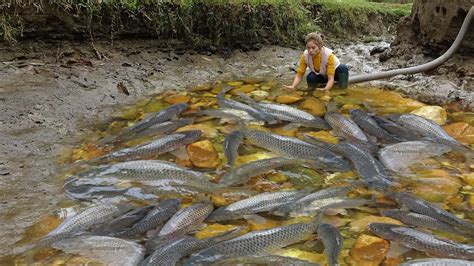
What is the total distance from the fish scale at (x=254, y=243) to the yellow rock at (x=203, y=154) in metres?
1.55

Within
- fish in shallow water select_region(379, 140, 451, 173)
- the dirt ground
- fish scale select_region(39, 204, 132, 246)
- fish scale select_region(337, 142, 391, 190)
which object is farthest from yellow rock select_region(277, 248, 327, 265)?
the dirt ground

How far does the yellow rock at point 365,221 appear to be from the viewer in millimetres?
3895

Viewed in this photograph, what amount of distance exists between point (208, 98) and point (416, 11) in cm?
504

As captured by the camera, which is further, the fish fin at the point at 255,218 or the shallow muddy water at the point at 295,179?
the fish fin at the point at 255,218

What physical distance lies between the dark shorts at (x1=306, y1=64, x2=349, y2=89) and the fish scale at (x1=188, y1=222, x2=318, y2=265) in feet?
15.6

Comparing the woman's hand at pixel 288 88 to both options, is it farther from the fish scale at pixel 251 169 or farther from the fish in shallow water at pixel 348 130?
the fish scale at pixel 251 169

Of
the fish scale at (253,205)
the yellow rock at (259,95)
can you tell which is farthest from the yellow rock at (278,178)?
the yellow rock at (259,95)

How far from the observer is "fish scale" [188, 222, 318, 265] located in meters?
3.39

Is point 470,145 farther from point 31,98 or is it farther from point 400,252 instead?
point 31,98

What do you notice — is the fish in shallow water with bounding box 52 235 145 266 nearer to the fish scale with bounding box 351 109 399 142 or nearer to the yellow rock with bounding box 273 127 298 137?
the yellow rock with bounding box 273 127 298 137

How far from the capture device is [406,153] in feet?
17.0

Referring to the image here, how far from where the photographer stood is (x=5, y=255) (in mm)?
3447

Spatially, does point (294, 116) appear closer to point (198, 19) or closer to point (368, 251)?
point (368, 251)

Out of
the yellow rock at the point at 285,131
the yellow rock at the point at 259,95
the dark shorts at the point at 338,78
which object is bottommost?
the yellow rock at the point at 285,131
